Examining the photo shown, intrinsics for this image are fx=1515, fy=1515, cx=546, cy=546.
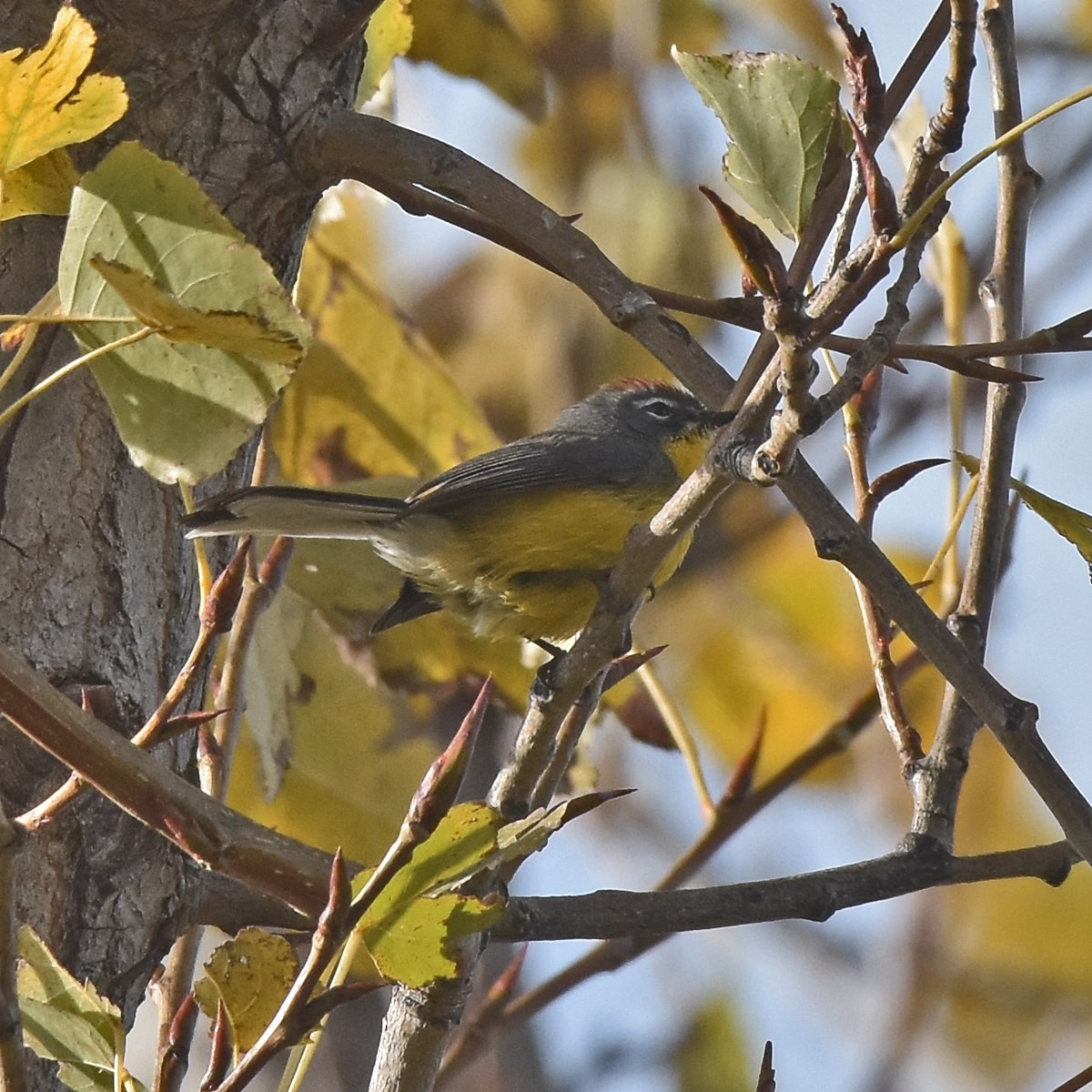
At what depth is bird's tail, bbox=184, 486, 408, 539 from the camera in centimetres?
162

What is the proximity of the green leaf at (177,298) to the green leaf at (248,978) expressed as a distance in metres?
0.35

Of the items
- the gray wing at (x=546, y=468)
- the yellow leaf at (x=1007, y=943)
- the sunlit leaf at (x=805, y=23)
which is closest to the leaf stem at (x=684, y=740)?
the gray wing at (x=546, y=468)

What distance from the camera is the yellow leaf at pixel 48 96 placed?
105 centimetres

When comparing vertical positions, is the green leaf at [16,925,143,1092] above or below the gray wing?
below

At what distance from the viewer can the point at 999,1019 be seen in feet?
15.6

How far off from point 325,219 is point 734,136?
1.50m

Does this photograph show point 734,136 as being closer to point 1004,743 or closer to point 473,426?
point 1004,743

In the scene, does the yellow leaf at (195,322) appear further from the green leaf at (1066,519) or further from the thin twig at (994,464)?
the thin twig at (994,464)

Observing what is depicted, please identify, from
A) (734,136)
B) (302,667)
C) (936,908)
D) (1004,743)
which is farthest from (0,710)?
(936,908)

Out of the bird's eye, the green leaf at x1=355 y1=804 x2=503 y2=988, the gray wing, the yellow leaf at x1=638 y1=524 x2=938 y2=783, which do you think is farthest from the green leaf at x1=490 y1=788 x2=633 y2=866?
the yellow leaf at x1=638 y1=524 x2=938 y2=783

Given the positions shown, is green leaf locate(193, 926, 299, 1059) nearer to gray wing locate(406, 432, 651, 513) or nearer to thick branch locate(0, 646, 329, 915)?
thick branch locate(0, 646, 329, 915)

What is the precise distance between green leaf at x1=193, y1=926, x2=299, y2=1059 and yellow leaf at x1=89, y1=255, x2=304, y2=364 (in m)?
0.42

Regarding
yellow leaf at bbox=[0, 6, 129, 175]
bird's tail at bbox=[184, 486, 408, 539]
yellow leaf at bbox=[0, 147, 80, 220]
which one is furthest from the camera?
bird's tail at bbox=[184, 486, 408, 539]

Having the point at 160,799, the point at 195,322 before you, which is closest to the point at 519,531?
the point at 160,799
